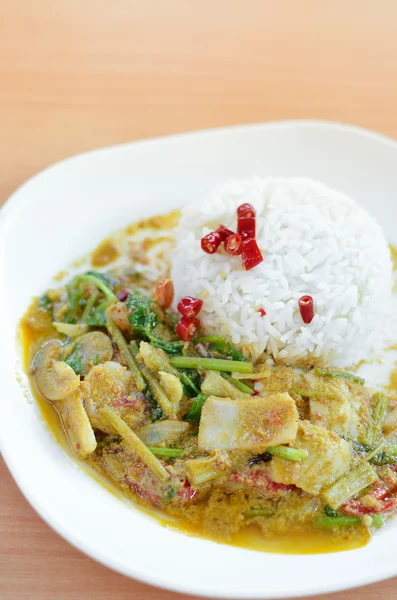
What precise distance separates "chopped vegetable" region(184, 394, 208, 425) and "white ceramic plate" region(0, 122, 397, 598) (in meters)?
0.61

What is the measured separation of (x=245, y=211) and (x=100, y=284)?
1.11 metres

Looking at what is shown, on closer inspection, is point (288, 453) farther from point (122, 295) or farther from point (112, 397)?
point (122, 295)

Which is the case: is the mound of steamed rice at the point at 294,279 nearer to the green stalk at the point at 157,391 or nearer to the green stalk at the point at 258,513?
the green stalk at the point at 157,391

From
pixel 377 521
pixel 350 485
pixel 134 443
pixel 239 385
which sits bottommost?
pixel 377 521

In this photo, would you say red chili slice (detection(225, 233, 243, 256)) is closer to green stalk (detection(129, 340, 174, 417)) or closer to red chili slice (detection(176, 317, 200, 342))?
red chili slice (detection(176, 317, 200, 342))

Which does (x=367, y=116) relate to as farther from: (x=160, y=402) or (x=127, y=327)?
(x=160, y=402)

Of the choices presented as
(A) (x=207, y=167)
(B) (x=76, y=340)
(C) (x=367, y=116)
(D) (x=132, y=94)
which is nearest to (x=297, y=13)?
(C) (x=367, y=116)

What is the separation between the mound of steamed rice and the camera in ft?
12.9

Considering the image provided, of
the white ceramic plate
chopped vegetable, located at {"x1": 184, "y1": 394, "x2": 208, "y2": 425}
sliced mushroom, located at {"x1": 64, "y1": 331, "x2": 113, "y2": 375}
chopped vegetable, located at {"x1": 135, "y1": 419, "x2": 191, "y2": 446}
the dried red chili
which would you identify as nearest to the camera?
the white ceramic plate

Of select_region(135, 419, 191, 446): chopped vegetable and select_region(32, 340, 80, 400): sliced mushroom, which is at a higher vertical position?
select_region(32, 340, 80, 400): sliced mushroom

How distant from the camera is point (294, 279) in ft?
13.2

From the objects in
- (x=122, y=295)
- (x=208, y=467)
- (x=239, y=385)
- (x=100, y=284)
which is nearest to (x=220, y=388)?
(x=239, y=385)

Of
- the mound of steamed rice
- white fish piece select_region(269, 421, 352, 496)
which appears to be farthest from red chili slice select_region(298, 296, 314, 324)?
white fish piece select_region(269, 421, 352, 496)

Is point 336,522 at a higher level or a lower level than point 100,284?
lower
